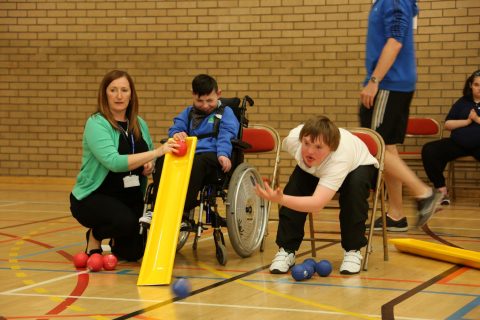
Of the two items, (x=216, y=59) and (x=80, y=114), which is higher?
(x=216, y=59)

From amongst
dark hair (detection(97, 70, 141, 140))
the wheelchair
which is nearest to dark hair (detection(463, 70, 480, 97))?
the wheelchair

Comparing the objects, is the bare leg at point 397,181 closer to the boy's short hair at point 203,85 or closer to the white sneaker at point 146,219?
the boy's short hair at point 203,85

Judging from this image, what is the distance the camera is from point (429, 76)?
848 centimetres

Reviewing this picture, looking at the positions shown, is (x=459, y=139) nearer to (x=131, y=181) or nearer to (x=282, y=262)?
(x=282, y=262)

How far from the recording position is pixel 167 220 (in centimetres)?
426

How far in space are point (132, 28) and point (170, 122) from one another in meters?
1.21

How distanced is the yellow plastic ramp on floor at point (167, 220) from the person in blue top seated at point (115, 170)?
10 centimetres

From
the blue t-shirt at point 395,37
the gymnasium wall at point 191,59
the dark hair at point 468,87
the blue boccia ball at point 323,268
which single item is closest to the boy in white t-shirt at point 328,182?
the blue boccia ball at point 323,268

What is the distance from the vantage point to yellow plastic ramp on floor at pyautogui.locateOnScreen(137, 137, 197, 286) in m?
4.01

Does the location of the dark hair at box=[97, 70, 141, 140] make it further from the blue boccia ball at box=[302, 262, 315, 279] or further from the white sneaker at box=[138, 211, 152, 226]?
the blue boccia ball at box=[302, 262, 315, 279]

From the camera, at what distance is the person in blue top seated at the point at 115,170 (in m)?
4.39

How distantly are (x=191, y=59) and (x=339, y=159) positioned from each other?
532cm

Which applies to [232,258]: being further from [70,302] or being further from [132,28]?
[132,28]

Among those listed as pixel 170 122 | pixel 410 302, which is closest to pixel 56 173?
pixel 170 122
